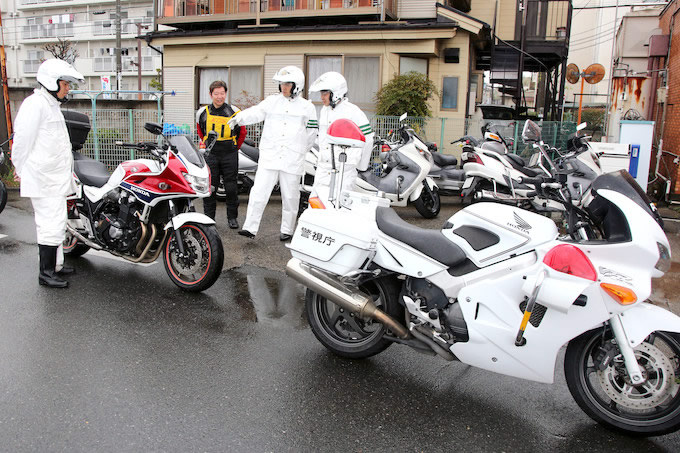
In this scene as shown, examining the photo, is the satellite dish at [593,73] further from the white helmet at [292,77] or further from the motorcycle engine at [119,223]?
the motorcycle engine at [119,223]

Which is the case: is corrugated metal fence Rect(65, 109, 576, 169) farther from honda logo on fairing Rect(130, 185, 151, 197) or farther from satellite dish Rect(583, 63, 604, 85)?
honda logo on fairing Rect(130, 185, 151, 197)

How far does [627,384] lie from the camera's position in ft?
10.1

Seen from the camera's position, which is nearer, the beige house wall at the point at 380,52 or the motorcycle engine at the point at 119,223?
the motorcycle engine at the point at 119,223

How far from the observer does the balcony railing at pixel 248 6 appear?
52.3 ft

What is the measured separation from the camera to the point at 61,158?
543 centimetres

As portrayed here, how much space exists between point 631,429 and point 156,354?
3.05 metres

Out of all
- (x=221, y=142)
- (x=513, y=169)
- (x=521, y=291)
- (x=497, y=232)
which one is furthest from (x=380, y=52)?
(x=521, y=291)

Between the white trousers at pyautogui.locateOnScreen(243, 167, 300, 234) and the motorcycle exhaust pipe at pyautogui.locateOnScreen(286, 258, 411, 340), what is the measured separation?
340 cm

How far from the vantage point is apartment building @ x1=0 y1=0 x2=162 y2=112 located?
4756 centimetres

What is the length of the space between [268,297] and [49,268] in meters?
2.13

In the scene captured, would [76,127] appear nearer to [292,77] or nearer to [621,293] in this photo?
[292,77]

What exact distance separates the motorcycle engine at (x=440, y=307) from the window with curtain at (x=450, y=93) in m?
12.5

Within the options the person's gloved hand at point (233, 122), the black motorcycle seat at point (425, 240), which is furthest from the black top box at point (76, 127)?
the black motorcycle seat at point (425, 240)

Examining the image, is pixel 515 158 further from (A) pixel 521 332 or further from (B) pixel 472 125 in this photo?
(A) pixel 521 332
